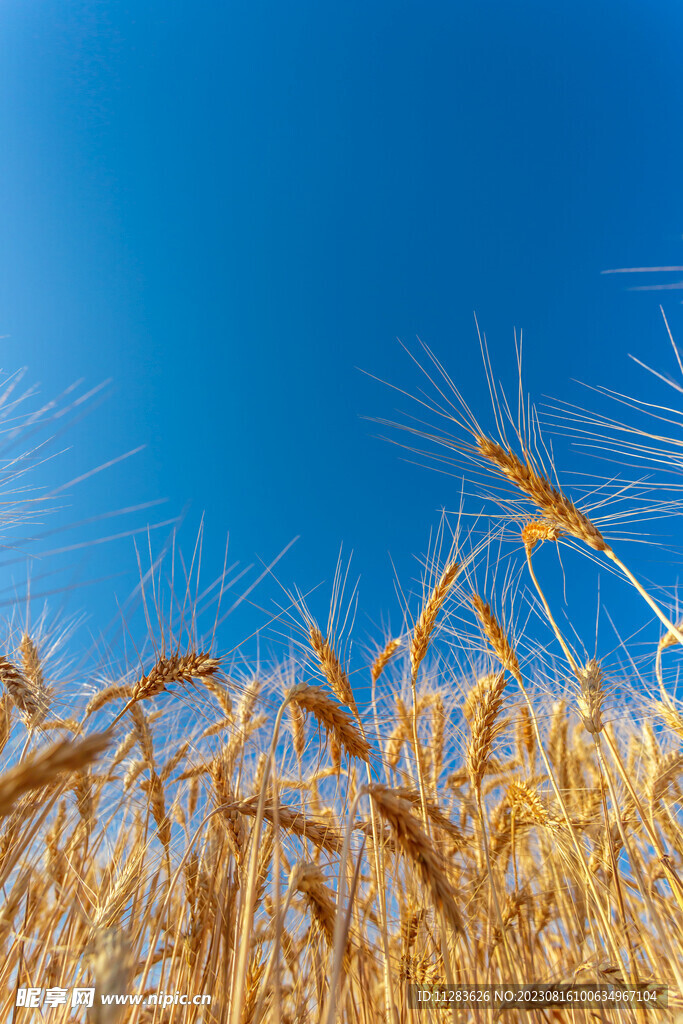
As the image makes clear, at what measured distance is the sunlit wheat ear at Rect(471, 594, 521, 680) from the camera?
302 cm

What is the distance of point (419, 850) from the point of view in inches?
64.7

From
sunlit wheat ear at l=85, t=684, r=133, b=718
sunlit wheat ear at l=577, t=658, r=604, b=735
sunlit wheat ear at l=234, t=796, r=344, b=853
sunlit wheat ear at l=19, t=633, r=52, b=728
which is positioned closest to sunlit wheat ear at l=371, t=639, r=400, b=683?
sunlit wheat ear at l=577, t=658, r=604, b=735

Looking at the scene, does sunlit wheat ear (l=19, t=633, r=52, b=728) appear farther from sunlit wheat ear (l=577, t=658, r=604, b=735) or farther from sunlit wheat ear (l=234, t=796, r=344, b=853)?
sunlit wheat ear (l=577, t=658, r=604, b=735)

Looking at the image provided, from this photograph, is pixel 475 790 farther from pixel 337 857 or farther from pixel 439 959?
pixel 337 857

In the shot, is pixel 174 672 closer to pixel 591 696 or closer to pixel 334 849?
pixel 334 849

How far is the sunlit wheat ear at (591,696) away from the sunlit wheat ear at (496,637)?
355mm

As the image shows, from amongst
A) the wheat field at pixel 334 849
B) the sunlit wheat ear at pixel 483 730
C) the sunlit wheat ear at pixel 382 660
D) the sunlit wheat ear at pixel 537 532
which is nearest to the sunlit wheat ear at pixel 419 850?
the wheat field at pixel 334 849

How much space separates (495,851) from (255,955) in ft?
6.09

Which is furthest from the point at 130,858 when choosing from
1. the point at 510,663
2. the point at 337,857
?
the point at 510,663

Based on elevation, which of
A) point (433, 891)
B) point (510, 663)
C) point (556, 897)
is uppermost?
point (510, 663)

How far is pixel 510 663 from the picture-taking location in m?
3.01

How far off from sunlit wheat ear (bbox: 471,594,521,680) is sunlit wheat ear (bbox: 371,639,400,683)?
39.3 inches

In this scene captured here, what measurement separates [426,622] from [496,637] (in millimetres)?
441

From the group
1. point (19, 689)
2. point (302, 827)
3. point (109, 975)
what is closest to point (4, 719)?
A: point (19, 689)
